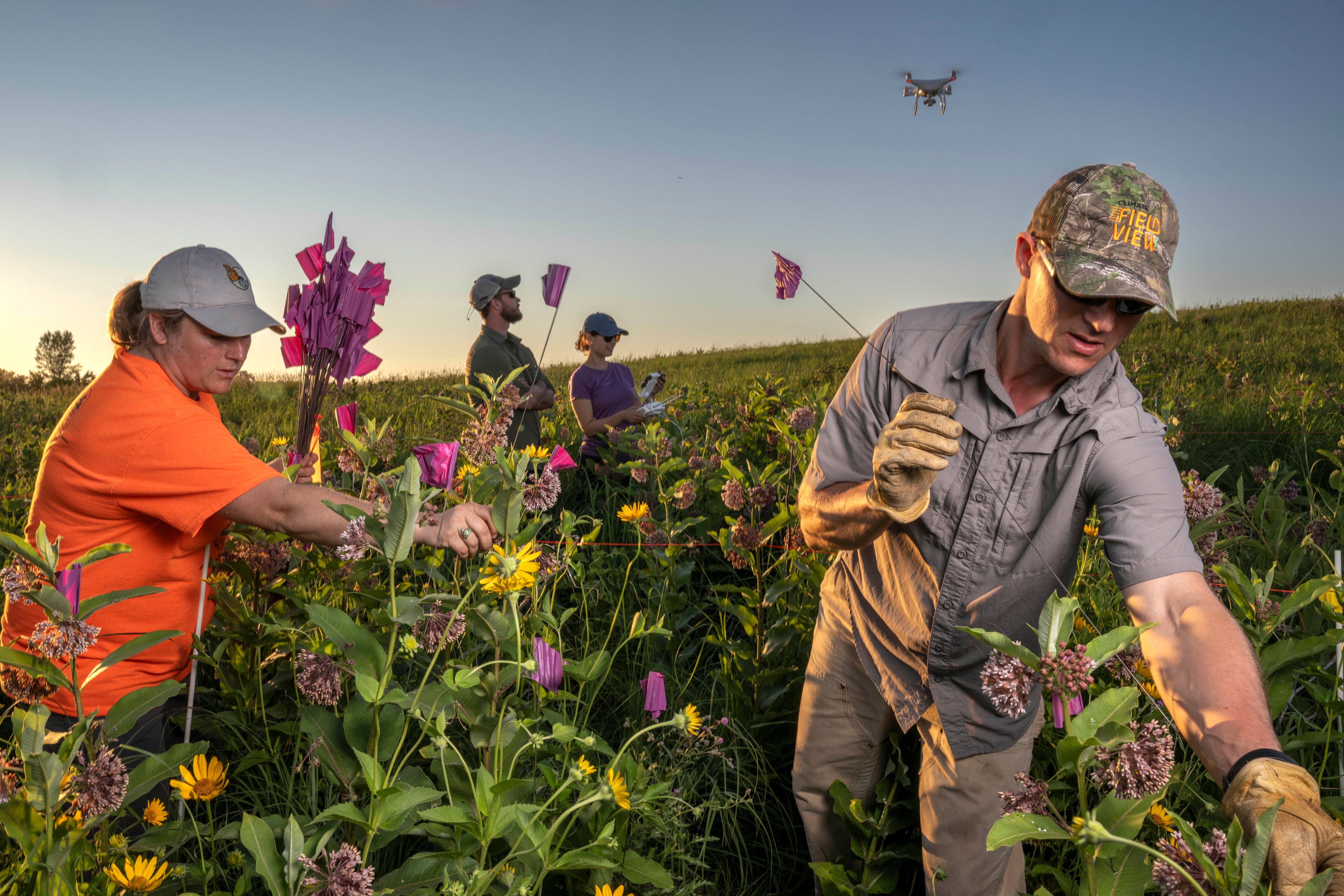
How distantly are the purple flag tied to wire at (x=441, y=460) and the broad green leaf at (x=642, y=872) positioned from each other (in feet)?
2.25

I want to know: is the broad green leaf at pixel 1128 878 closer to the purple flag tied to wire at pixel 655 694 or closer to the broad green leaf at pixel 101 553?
the purple flag tied to wire at pixel 655 694

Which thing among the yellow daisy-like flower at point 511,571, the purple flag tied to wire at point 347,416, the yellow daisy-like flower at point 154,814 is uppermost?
the purple flag tied to wire at point 347,416

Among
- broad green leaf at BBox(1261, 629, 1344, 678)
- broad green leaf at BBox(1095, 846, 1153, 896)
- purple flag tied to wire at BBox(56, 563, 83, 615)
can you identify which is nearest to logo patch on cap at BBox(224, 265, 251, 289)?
purple flag tied to wire at BBox(56, 563, 83, 615)

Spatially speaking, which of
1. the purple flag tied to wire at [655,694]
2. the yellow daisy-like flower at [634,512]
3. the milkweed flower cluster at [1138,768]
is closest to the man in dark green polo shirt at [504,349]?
the yellow daisy-like flower at [634,512]

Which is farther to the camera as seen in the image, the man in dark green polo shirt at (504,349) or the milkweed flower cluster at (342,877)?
the man in dark green polo shirt at (504,349)

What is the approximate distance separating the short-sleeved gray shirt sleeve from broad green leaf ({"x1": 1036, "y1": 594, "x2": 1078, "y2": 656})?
0.59 meters

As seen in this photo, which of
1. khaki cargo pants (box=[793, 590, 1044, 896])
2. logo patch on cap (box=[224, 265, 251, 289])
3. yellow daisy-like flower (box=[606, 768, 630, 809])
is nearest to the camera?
yellow daisy-like flower (box=[606, 768, 630, 809])

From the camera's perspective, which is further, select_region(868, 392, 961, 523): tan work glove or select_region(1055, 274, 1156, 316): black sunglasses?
select_region(1055, 274, 1156, 316): black sunglasses

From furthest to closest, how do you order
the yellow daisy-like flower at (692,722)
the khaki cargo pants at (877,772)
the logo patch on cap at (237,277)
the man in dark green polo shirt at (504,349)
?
1. the man in dark green polo shirt at (504,349)
2. the logo patch on cap at (237,277)
3. the khaki cargo pants at (877,772)
4. the yellow daisy-like flower at (692,722)

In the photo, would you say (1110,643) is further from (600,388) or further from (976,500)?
(600,388)

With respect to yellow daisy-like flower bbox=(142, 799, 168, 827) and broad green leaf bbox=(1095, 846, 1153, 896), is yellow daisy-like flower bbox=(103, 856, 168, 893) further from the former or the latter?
broad green leaf bbox=(1095, 846, 1153, 896)

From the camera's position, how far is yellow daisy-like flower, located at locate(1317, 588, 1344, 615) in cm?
154

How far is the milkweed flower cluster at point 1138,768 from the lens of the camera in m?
0.90

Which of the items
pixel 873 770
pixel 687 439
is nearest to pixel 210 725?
pixel 873 770
